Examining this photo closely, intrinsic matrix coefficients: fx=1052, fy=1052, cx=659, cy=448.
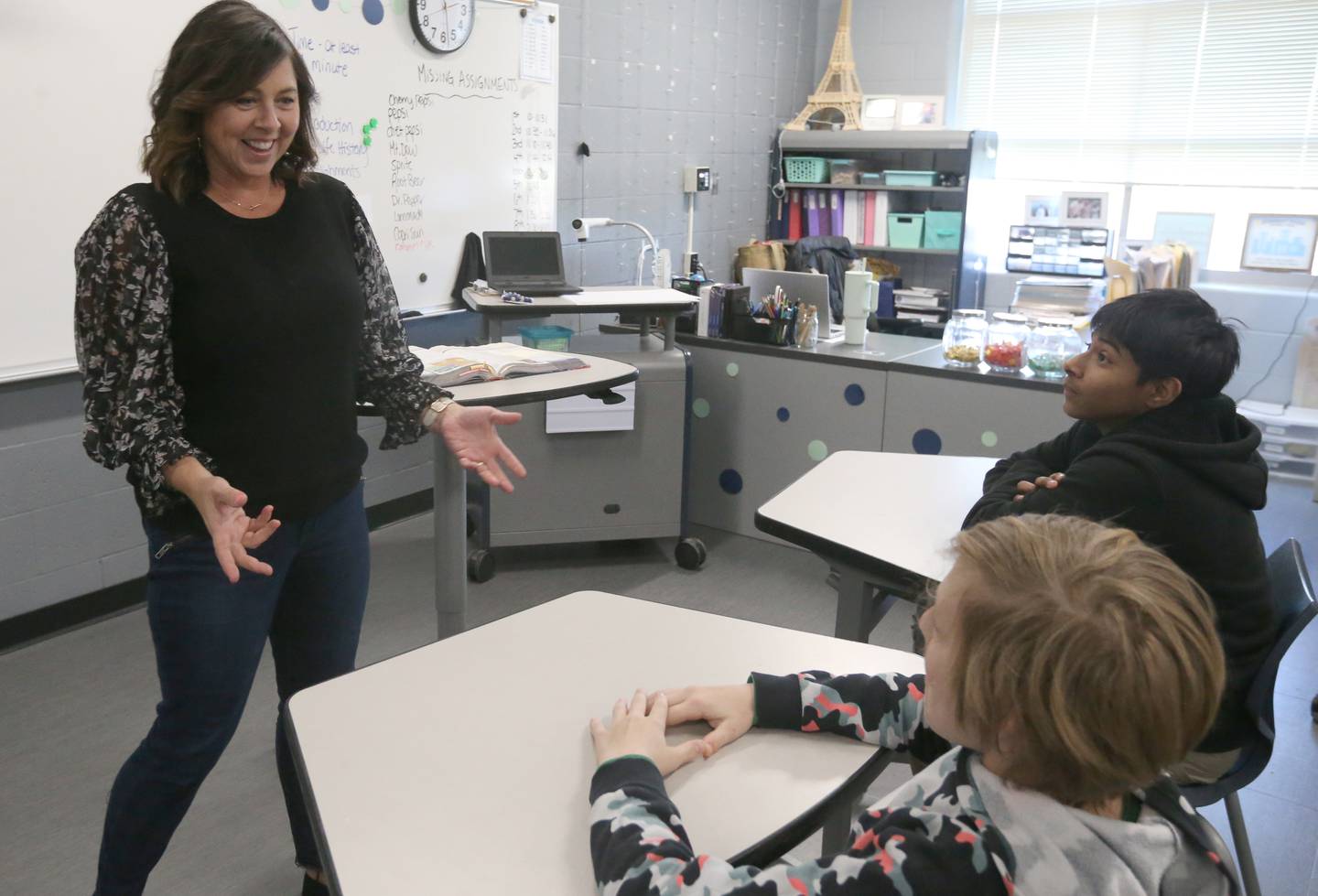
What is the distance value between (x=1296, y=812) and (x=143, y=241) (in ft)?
8.34

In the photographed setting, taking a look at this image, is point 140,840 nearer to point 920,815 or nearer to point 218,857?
point 218,857

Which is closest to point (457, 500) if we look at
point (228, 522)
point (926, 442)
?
point (228, 522)

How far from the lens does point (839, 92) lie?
6.09m

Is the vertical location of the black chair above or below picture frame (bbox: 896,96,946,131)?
below

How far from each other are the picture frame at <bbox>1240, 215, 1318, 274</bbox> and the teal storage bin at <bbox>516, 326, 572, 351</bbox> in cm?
369

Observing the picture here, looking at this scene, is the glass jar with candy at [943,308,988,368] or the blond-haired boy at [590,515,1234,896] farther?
the glass jar with candy at [943,308,988,368]

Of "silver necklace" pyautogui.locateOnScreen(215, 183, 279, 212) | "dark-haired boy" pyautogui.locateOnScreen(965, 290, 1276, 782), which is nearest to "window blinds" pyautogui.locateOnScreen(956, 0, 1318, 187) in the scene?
"dark-haired boy" pyautogui.locateOnScreen(965, 290, 1276, 782)

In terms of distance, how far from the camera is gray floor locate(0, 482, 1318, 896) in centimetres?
207

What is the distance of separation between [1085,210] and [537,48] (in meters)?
3.19

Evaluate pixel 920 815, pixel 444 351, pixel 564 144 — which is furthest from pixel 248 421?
pixel 564 144

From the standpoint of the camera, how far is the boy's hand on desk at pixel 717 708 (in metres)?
1.07

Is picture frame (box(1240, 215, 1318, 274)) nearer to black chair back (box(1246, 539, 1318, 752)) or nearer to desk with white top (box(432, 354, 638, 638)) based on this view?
black chair back (box(1246, 539, 1318, 752))

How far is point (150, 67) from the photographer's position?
2951 millimetres

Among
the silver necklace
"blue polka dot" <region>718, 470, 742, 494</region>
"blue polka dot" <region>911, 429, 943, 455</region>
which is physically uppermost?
the silver necklace
